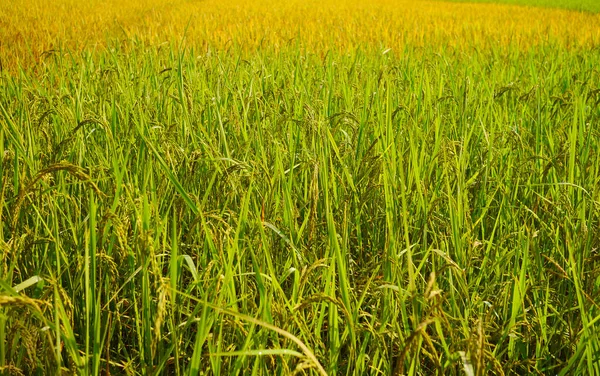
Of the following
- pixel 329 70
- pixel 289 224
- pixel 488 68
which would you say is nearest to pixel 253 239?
pixel 289 224

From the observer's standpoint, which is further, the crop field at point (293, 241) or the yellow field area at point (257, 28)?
the yellow field area at point (257, 28)

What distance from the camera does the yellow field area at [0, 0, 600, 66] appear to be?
433 cm

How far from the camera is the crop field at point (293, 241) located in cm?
81

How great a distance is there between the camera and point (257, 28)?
5141 mm

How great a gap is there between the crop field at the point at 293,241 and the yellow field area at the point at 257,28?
2.20 meters

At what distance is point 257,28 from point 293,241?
431cm

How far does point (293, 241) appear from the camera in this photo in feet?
3.67

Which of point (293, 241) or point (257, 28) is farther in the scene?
point (257, 28)

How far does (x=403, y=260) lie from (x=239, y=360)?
49 centimetres

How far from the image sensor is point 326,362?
90cm

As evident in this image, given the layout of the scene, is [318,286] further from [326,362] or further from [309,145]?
[309,145]

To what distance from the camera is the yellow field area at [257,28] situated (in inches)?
170

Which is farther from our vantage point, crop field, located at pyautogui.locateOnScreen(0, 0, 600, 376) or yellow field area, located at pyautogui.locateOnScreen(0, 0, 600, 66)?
yellow field area, located at pyautogui.locateOnScreen(0, 0, 600, 66)

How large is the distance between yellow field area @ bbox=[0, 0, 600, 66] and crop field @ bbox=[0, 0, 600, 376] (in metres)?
2.20
